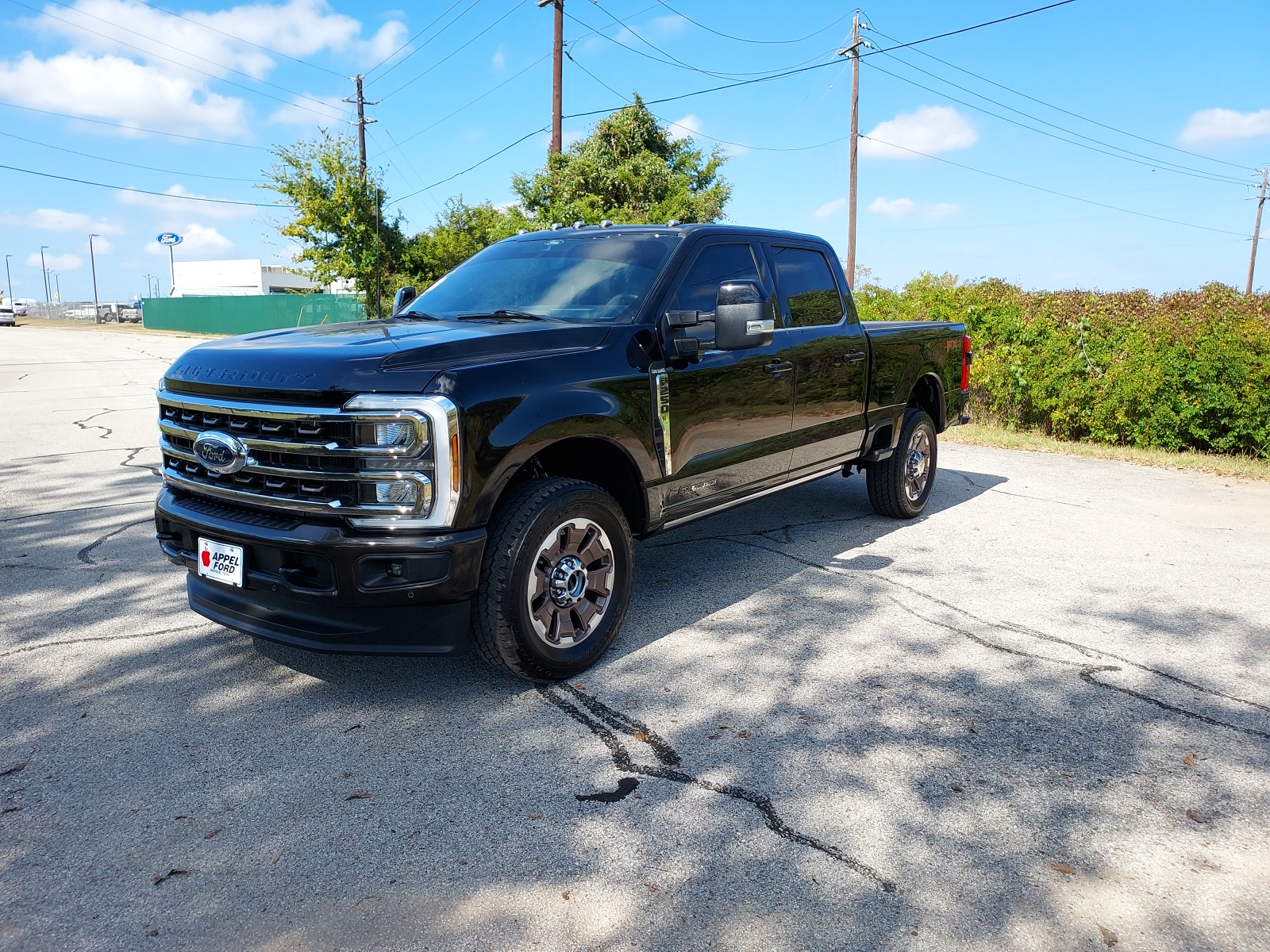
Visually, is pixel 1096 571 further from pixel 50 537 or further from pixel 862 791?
pixel 50 537

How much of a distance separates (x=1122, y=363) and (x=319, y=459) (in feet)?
34.6

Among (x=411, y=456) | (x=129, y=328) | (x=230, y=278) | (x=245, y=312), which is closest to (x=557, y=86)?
(x=411, y=456)

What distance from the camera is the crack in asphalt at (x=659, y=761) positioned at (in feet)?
9.49

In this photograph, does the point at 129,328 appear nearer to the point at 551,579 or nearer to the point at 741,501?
the point at 741,501

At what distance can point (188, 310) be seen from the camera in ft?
192

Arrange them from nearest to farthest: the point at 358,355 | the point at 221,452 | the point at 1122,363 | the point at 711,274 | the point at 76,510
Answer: the point at 358,355 → the point at 221,452 → the point at 711,274 → the point at 76,510 → the point at 1122,363

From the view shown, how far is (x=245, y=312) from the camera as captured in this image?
52188 millimetres

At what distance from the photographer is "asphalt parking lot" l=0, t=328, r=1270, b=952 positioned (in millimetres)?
2609

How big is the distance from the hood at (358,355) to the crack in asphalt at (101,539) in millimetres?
2384

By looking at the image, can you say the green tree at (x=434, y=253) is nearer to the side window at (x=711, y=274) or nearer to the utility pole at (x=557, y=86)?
the utility pole at (x=557, y=86)

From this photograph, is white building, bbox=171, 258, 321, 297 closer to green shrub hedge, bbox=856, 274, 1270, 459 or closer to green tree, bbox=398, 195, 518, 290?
green tree, bbox=398, 195, 518, 290

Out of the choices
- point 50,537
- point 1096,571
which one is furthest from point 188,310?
point 1096,571

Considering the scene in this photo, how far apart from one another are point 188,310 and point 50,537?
5806 centimetres

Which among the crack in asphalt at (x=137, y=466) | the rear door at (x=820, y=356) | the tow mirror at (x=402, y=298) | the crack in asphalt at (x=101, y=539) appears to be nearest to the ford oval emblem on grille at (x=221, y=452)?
the tow mirror at (x=402, y=298)
